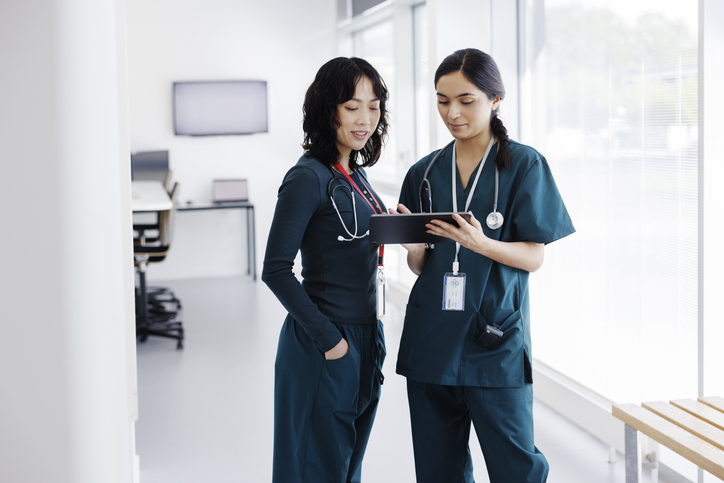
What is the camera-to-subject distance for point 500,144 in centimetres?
167

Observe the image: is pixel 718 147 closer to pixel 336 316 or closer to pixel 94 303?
pixel 336 316

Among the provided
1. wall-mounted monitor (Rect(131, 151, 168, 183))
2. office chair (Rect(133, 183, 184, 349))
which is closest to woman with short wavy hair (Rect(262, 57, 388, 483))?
office chair (Rect(133, 183, 184, 349))

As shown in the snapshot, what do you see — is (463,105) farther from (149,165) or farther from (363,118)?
(149,165)

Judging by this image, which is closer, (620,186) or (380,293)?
(380,293)

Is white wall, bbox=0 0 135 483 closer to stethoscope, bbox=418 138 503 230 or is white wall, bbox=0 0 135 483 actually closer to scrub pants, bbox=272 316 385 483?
scrub pants, bbox=272 316 385 483

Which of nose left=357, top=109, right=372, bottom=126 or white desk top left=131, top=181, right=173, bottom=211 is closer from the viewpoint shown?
nose left=357, top=109, right=372, bottom=126

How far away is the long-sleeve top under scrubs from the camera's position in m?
1.58

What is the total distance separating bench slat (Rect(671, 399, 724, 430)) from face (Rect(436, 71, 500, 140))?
38.9 inches

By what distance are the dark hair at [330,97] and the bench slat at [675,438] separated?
1.09 metres

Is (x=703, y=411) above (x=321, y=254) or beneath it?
beneath

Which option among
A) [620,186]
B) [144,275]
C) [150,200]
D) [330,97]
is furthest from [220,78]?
[330,97]

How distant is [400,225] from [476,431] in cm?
56

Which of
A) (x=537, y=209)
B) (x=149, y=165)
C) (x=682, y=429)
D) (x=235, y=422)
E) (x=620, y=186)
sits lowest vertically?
(x=235, y=422)

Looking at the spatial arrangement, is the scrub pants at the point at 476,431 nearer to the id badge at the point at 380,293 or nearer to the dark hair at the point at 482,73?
the id badge at the point at 380,293
